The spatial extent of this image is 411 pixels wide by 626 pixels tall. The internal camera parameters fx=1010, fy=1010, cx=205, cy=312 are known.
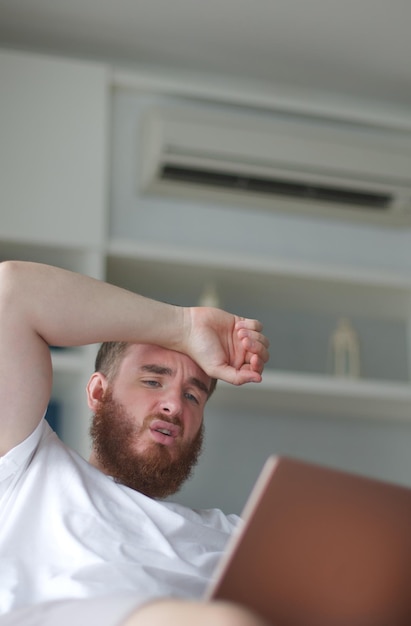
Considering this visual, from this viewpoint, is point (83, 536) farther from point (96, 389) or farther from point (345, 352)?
point (345, 352)

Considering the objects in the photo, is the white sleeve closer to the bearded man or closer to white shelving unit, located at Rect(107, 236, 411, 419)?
the bearded man

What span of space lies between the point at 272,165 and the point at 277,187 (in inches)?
3.7

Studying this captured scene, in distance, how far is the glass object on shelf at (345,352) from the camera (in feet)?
11.1

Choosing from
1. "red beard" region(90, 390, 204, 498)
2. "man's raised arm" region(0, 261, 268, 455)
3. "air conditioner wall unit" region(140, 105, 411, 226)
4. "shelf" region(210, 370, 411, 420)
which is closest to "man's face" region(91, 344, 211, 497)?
"red beard" region(90, 390, 204, 498)

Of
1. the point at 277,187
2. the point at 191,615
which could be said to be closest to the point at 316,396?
the point at 277,187

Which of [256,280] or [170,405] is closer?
[170,405]

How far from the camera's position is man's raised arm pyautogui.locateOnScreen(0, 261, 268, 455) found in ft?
4.96

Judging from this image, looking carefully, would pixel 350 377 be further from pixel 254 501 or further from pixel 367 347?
pixel 254 501

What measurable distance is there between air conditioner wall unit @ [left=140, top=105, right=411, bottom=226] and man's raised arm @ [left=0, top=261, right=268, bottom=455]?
1627mm

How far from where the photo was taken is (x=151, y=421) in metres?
1.76

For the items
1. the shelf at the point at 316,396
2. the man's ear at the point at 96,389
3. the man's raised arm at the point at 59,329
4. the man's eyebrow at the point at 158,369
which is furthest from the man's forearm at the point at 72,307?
the shelf at the point at 316,396

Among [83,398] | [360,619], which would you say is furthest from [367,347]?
[360,619]

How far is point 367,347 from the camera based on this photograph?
357 centimetres

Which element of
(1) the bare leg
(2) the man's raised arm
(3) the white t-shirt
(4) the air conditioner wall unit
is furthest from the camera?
(4) the air conditioner wall unit
